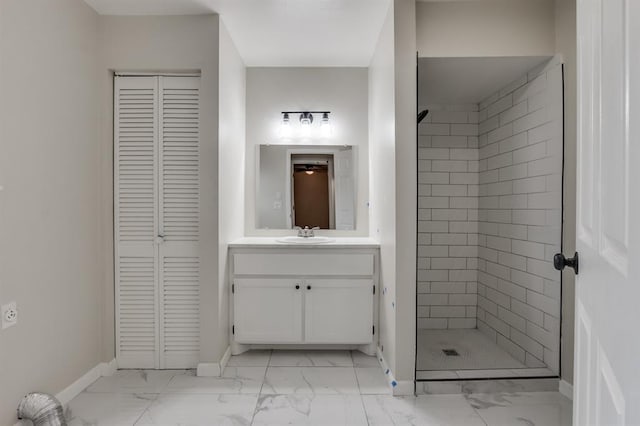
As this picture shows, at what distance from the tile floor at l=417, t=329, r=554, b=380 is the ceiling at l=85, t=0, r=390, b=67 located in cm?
249

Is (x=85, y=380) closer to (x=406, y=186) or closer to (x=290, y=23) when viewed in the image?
(x=406, y=186)

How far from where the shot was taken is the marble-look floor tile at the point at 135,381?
2.40m

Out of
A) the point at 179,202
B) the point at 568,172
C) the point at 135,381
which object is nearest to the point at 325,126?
the point at 179,202

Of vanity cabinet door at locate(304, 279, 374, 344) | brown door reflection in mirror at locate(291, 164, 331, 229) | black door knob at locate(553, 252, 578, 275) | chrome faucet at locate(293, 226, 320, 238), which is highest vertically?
brown door reflection in mirror at locate(291, 164, 331, 229)

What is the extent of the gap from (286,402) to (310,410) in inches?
6.7

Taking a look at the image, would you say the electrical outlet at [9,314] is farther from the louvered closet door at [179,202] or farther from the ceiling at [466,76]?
the ceiling at [466,76]

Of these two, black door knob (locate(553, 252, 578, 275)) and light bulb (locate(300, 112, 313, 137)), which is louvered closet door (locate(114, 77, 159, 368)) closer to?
light bulb (locate(300, 112, 313, 137))

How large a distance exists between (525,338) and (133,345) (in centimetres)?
287

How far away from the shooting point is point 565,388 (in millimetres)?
2309

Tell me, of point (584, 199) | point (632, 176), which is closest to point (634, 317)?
point (632, 176)

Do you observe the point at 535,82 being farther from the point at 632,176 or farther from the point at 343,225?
the point at 632,176

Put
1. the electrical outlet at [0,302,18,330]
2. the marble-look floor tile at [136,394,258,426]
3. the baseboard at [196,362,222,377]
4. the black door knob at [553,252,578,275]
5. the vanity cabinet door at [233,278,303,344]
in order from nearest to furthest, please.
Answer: the black door knob at [553,252,578,275]
the electrical outlet at [0,302,18,330]
the marble-look floor tile at [136,394,258,426]
the baseboard at [196,362,222,377]
the vanity cabinet door at [233,278,303,344]

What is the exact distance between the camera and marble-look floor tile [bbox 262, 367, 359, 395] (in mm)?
2389

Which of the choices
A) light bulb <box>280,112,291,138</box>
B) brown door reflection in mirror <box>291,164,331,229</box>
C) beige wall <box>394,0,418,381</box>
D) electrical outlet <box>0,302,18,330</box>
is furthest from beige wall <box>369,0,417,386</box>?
electrical outlet <box>0,302,18,330</box>
